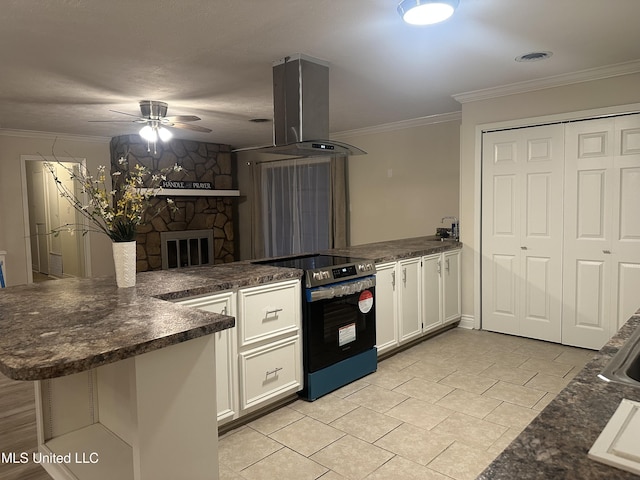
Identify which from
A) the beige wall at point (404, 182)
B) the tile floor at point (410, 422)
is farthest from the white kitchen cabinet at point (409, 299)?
the beige wall at point (404, 182)

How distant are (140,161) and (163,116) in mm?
2165

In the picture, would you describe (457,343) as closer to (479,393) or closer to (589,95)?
(479,393)

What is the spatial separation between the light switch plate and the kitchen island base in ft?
3.96

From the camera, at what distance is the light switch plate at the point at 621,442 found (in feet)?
2.49

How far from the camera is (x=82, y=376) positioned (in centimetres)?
191

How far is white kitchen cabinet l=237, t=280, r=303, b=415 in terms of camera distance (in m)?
2.60

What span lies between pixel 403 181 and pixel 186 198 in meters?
3.47

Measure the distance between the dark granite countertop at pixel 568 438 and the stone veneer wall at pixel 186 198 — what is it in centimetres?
598

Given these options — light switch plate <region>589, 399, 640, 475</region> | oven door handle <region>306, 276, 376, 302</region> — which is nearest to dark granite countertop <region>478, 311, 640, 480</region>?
light switch plate <region>589, 399, 640, 475</region>

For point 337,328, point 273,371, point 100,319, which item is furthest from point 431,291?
point 100,319

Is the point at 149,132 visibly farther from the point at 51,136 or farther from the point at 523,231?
the point at 523,231

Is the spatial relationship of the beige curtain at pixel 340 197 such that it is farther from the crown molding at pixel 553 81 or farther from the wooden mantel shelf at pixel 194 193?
the crown molding at pixel 553 81

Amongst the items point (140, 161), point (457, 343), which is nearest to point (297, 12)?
point (457, 343)

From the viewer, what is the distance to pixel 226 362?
2.50m
